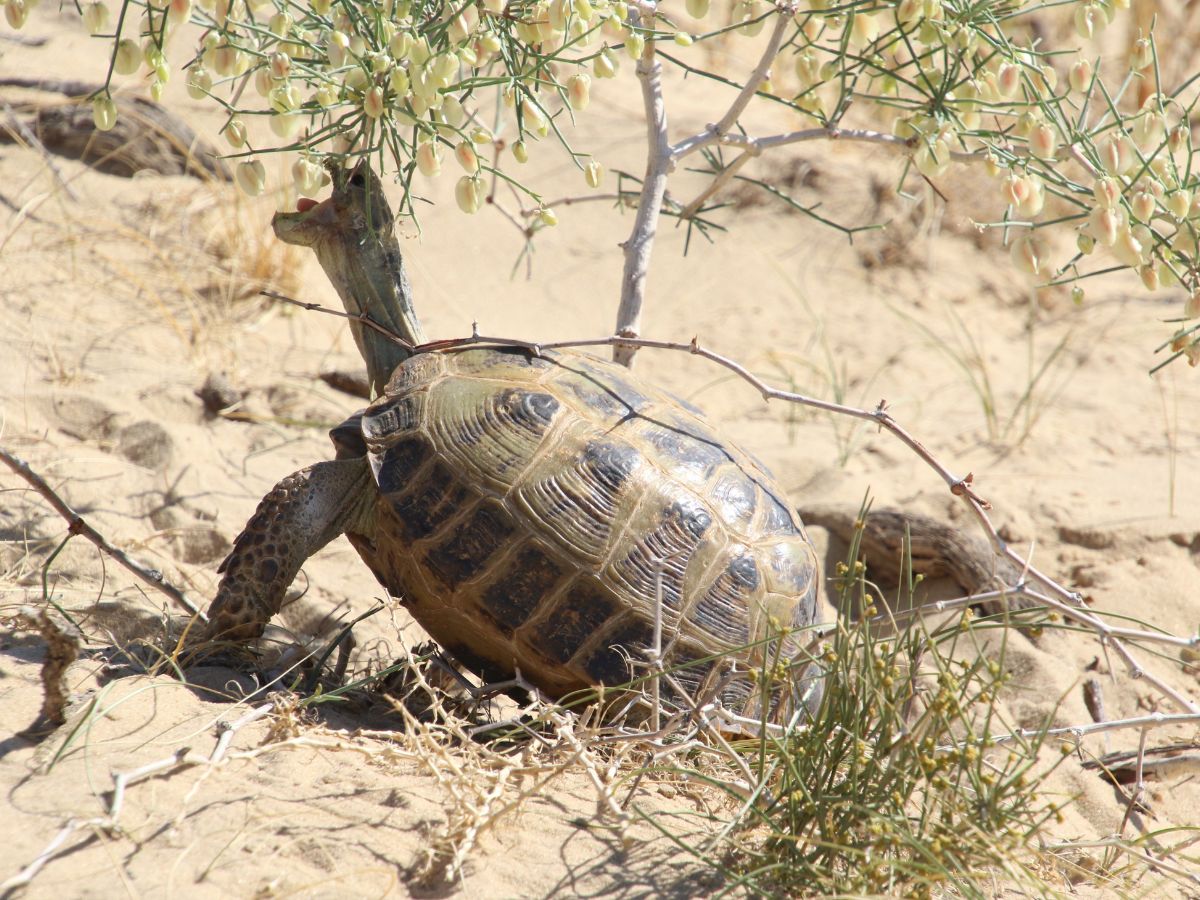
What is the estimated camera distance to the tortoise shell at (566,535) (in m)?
2.73

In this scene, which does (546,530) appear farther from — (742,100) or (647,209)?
(742,100)

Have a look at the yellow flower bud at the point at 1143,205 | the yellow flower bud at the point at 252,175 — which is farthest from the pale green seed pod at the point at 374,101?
the yellow flower bud at the point at 1143,205

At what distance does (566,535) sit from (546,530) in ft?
0.17

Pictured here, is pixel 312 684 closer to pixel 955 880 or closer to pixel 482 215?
pixel 955 880

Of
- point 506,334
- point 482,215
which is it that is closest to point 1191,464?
point 506,334

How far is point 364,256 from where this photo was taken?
10.8ft

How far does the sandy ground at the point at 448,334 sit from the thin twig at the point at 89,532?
0.64ft

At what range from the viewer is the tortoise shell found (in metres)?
2.73

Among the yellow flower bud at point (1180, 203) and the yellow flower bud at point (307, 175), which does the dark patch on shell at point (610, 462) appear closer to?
the yellow flower bud at point (307, 175)

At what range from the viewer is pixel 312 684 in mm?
2910

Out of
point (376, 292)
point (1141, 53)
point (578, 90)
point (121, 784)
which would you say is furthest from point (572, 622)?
point (1141, 53)

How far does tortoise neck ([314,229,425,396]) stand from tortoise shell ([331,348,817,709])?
365 mm

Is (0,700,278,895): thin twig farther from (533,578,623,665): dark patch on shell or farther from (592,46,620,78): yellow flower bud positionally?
(592,46,620,78): yellow flower bud

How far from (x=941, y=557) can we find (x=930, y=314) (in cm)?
330
